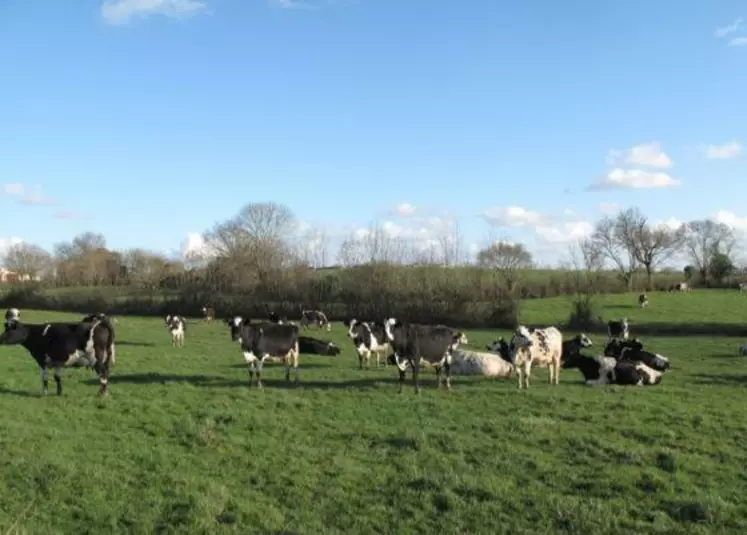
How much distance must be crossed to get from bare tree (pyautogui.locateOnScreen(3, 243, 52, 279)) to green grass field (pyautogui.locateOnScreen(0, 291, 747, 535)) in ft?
302

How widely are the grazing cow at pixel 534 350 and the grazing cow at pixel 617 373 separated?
96cm

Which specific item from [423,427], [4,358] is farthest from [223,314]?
[423,427]

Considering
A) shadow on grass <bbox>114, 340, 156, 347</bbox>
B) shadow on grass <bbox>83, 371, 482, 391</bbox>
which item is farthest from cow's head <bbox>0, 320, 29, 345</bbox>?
shadow on grass <bbox>114, 340, 156, 347</bbox>

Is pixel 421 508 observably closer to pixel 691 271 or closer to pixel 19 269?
pixel 691 271

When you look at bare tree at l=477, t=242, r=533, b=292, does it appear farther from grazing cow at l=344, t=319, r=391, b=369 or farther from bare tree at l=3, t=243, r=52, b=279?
bare tree at l=3, t=243, r=52, b=279

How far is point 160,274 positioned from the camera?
90.2 m

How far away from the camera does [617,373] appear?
64.3 feet

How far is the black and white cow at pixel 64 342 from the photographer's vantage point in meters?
17.2

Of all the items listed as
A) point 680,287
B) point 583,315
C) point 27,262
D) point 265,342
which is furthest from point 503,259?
point 27,262

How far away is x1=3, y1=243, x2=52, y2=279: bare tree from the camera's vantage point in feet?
332

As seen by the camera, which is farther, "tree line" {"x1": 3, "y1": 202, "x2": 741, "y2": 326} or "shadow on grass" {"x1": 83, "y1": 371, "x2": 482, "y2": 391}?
"tree line" {"x1": 3, "y1": 202, "x2": 741, "y2": 326}

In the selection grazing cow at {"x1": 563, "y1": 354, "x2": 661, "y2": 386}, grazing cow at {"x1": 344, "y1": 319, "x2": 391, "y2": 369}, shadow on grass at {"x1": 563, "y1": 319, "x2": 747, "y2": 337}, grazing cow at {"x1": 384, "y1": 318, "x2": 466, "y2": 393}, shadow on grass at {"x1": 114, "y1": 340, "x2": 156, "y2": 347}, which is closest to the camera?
grazing cow at {"x1": 384, "y1": 318, "x2": 466, "y2": 393}

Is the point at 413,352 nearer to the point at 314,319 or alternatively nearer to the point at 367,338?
the point at 367,338

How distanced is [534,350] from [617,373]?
263 centimetres
